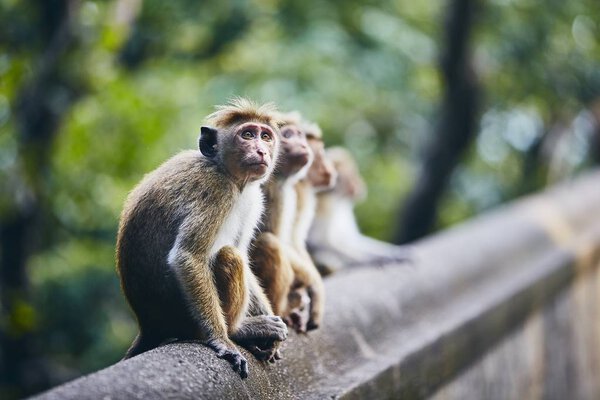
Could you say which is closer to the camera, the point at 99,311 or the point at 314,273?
the point at 314,273

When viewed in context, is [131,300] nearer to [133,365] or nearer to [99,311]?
[133,365]

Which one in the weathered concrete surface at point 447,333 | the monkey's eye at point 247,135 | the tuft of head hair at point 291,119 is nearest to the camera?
the weathered concrete surface at point 447,333

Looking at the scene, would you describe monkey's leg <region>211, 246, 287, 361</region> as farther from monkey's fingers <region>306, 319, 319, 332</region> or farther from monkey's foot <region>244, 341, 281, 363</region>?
monkey's fingers <region>306, 319, 319, 332</region>

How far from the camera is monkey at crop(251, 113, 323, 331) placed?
2955 millimetres

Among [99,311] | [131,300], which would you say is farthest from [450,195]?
[131,300]

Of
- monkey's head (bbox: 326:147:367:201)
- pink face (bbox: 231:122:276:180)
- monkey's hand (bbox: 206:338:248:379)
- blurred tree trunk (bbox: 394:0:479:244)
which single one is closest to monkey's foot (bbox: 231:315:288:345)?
monkey's hand (bbox: 206:338:248:379)

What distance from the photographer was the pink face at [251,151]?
106 inches

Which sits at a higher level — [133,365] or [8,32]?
[8,32]

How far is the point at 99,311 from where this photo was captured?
7477mm

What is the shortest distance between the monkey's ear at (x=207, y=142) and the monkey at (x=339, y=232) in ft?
6.58

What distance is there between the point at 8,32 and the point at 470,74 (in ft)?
12.1

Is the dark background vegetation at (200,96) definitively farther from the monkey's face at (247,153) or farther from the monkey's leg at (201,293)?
the monkey's leg at (201,293)

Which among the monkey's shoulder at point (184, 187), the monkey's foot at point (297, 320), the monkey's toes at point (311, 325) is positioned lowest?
the monkey's toes at point (311, 325)

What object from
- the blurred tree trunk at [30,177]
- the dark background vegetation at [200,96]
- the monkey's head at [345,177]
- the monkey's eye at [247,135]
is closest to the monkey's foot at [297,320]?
the monkey's eye at [247,135]
